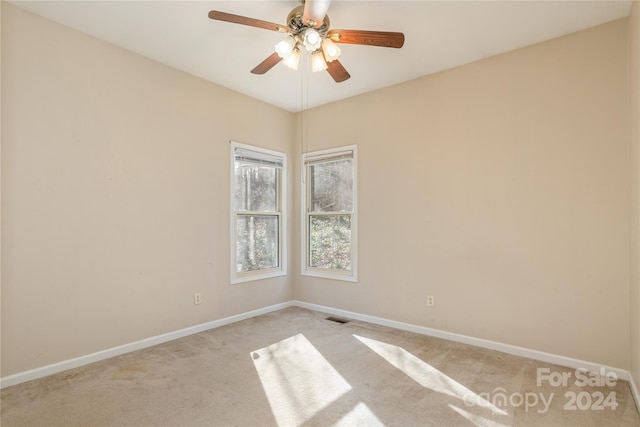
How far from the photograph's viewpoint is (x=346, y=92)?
3.98 m

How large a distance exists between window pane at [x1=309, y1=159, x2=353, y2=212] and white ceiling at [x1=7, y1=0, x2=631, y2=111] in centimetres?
121

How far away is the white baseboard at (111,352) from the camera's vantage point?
2395mm

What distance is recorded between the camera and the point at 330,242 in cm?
437

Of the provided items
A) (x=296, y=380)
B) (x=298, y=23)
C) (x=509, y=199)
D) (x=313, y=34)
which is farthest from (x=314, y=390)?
(x=298, y=23)

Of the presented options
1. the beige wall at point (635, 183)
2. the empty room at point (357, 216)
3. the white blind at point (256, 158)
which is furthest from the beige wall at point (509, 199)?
the white blind at point (256, 158)

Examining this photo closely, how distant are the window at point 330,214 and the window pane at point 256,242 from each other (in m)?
0.43

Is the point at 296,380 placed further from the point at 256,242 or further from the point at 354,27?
the point at 354,27

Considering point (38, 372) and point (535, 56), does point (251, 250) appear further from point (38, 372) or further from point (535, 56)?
point (535, 56)

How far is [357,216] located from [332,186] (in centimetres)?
59

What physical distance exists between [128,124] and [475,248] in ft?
11.3

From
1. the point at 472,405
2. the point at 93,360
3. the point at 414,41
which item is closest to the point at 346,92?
the point at 414,41

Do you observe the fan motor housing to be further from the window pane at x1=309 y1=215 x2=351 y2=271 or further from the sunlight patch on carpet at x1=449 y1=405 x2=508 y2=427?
the sunlight patch on carpet at x1=449 y1=405 x2=508 y2=427

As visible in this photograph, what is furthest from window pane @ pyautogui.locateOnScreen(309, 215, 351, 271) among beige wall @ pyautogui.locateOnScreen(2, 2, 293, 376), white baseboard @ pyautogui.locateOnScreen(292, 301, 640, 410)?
beige wall @ pyautogui.locateOnScreen(2, 2, 293, 376)

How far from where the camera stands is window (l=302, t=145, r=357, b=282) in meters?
4.14
